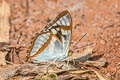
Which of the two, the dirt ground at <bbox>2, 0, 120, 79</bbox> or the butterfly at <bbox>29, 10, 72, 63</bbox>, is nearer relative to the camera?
the butterfly at <bbox>29, 10, 72, 63</bbox>

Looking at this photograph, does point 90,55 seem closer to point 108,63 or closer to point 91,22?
point 108,63

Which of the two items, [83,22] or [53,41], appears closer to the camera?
[53,41]

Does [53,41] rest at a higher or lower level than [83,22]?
lower

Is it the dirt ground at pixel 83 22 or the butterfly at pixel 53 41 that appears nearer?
the butterfly at pixel 53 41
